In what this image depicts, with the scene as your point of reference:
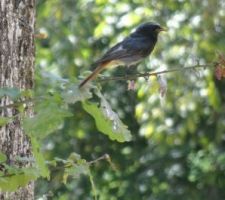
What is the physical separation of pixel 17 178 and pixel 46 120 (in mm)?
322

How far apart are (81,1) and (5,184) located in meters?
5.37

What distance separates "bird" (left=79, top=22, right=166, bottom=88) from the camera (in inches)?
137

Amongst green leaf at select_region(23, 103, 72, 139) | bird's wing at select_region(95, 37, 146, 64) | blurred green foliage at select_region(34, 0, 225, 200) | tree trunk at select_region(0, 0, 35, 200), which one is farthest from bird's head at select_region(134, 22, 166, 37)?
blurred green foliage at select_region(34, 0, 225, 200)

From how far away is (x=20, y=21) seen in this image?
347cm

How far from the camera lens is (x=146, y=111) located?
7.86 meters

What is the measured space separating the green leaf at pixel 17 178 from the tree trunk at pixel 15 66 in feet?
1.08

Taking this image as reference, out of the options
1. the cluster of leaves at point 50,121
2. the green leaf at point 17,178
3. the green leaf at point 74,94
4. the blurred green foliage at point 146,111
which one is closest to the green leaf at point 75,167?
the cluster of leaves at point 50,121

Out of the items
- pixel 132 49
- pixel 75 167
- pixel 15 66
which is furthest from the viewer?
pixel 132 49

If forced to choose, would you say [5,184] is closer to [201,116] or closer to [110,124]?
[110,124]

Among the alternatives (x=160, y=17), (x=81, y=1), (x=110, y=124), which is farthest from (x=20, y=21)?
(x=81, y=1)

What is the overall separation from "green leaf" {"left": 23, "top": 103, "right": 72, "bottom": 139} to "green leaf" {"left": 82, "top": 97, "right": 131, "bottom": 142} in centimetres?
29

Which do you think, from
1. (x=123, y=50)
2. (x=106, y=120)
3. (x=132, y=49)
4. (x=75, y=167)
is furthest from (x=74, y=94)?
(x=132, y=49)

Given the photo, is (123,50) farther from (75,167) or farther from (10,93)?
(10,93)

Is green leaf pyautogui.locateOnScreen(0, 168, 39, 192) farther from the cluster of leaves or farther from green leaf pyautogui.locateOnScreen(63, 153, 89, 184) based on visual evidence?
green leaf pyautogui.locateOnScreen(63, 153, 89, 184)
